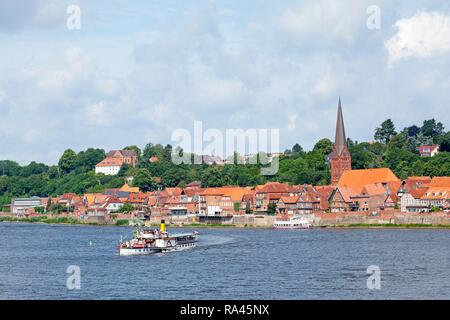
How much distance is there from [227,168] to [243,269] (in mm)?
89270

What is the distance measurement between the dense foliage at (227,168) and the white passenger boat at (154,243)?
53.8 m

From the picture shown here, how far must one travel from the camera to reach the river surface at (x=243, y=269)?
37438 millimetres

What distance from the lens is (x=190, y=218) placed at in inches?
4289

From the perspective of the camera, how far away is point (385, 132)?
5920 inches

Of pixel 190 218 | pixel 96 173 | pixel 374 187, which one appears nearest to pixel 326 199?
pixel 374 187

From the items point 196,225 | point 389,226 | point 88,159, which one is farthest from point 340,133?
point 88,159

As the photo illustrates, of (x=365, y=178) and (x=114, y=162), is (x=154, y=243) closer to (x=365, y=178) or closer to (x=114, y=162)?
(x=365, y=178)

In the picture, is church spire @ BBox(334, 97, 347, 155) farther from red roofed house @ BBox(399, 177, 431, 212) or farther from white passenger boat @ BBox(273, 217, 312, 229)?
white passenger boat @ BBox(273, 217, 312, 229)

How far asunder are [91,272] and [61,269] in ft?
9.11

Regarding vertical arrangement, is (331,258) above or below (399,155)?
below

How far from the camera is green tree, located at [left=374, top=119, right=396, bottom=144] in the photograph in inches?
5915

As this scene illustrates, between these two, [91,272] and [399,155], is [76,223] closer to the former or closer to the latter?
[399,155]
